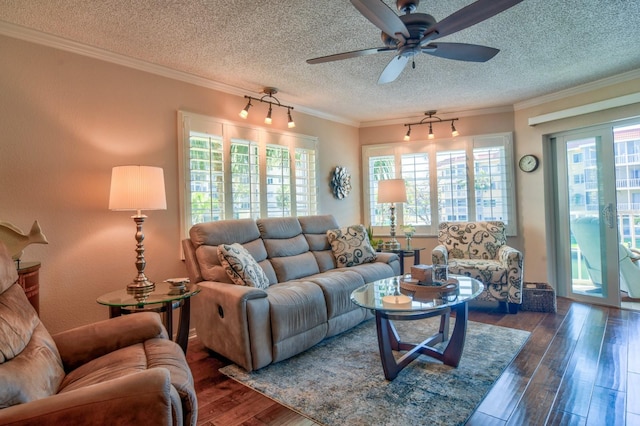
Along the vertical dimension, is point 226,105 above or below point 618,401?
above

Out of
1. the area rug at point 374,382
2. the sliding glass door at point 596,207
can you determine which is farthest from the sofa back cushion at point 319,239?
the sliding glass door at point 596,207

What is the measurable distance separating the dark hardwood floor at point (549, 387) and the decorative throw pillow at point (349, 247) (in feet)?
5.52

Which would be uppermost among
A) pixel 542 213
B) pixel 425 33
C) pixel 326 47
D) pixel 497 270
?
pixel 326 47

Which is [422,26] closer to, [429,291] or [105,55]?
[429,291]

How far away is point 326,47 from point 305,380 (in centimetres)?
259

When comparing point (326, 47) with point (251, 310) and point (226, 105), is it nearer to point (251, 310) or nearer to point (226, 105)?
point (226, 105)

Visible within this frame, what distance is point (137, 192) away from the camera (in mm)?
2459

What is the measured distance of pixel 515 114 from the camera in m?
4.68

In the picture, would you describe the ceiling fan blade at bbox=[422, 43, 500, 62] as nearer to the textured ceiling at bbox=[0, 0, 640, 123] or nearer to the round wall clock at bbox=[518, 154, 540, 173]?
the textured ceiling at bbox=[0, 0, 640, 123]

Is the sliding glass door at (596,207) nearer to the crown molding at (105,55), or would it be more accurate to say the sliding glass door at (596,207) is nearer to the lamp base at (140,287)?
the crown molding at (105,55)

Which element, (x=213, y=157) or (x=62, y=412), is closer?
(x=62, y=412)

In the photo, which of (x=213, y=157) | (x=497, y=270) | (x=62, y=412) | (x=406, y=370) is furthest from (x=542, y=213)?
(x=62, y=412)

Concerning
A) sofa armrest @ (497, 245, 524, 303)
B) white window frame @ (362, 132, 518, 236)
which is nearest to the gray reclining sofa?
sofa armrest @ (497, 245, 524, 303)

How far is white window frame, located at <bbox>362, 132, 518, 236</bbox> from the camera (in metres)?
4.68
